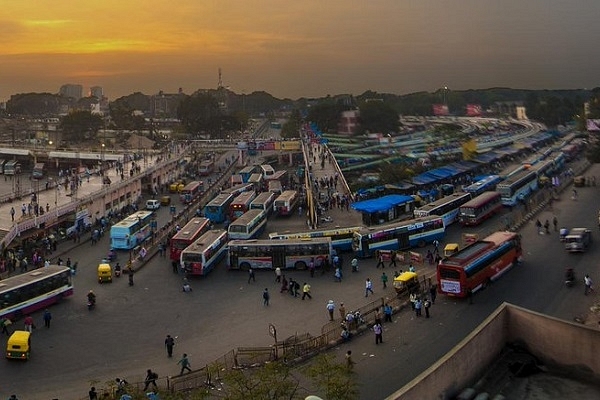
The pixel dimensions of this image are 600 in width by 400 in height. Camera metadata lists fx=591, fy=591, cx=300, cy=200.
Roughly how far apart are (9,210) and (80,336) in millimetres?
16054

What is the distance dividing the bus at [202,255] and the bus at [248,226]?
2.02 meters

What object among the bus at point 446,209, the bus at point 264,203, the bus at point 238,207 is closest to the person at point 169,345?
the bus at point 264,203

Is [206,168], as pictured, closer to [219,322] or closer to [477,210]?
[477,210]

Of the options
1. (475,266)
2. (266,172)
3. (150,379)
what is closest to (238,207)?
(266,172)

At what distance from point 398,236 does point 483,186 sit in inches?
561

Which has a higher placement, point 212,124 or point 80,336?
point 212,124

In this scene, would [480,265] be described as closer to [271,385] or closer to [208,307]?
[208,307]

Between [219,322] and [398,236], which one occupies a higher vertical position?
[398,236]

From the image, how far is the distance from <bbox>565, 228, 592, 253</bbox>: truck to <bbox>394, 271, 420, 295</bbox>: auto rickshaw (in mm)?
8476

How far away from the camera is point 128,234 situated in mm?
27953

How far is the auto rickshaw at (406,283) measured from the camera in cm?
2070

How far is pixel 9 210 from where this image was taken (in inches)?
1229

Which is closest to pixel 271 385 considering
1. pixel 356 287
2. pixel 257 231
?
pixel 356 287

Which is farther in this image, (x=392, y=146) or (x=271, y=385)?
(x=392, y=146)
